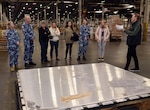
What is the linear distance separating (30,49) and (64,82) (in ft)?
11.2

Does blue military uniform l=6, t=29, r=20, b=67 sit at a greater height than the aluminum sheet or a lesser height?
greater

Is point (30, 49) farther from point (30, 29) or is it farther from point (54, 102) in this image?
point (54, 102)

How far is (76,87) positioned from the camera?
4.08 meters

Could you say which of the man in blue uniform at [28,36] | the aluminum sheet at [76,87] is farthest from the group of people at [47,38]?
the aluminum sheet at [76,87]

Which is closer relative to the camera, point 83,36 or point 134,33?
point 134,33

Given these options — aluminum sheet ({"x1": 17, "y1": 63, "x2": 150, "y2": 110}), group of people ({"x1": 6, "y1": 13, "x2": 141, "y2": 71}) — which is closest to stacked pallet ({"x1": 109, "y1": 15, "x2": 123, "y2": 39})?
group of people ({"x1": 6, "y1": 13, "x2": 141, "y2": 71})

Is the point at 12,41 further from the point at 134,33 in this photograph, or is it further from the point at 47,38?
the point at 134,33

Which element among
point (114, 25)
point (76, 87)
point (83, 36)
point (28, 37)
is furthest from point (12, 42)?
point (114, 25)

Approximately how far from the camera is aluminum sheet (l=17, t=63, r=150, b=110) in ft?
11.2

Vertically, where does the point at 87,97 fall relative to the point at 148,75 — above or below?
above

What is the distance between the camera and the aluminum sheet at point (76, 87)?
341 centimetres

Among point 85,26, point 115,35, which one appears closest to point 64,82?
point 85,26

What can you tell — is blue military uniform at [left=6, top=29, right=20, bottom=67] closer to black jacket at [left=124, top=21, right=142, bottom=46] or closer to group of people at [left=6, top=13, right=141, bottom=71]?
group of people at [left=6, top=13, right=141, bottom=71]

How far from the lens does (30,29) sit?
7.21m
